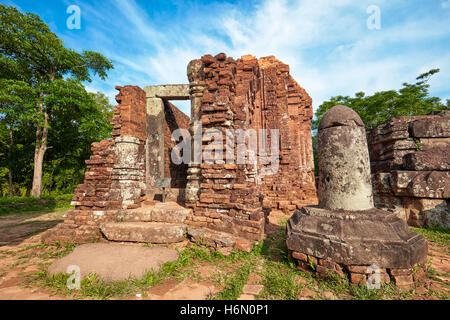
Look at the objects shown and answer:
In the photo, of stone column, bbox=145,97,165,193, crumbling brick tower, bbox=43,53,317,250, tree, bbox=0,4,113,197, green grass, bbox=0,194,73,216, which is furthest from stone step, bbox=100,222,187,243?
tree, bbox=0,4,113,197

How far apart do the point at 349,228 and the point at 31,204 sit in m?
13.5

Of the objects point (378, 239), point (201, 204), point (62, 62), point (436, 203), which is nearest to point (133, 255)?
point (201, 204)

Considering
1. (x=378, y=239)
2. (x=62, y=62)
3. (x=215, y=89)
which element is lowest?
(x=378, y=239)

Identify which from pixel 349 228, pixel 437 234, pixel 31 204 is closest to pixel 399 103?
pixel 437 234

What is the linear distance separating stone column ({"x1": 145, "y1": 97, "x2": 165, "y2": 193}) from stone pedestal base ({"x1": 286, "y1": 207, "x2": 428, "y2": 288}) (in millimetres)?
5997

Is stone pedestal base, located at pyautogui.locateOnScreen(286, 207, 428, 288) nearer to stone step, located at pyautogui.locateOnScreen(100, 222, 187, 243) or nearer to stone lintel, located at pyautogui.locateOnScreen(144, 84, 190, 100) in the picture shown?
stone step, located at pyautogui.locateOnScreen(100, 222, 187, 243)

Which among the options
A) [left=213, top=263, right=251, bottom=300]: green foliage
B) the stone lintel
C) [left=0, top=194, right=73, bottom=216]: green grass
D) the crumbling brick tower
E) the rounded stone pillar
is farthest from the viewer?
[left=0, top=194, right=73, bottom=216]: green grass

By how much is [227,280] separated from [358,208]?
2.13 meters

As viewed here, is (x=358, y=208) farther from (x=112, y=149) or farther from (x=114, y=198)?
(x=112, y=149)

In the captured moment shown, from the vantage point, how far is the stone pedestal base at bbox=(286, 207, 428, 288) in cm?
222

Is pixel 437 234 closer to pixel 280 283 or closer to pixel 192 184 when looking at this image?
pixel 280 283

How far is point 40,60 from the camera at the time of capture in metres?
12.5

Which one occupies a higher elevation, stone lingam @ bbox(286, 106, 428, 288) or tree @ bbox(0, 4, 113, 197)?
tree @ bbox(0, 4, 113, 197)

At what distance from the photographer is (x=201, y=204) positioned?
401cm
